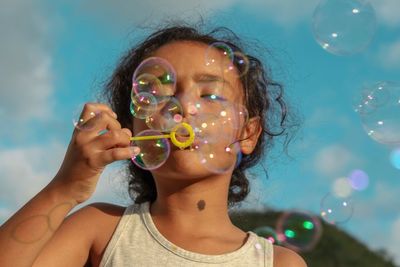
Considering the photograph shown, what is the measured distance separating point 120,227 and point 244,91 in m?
0.99

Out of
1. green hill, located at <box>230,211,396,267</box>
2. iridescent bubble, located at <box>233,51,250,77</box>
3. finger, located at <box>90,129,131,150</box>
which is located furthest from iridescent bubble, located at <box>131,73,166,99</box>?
green hill, located at <box>230,211,396,267</box>

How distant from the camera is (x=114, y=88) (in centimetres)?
354

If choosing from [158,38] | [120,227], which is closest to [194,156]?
[120,227]

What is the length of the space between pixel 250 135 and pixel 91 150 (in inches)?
44.6

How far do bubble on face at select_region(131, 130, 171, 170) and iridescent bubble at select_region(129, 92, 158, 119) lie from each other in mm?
120

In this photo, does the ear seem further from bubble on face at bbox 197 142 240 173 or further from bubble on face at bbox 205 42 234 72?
bubble on face at bbox 205 42 234 72

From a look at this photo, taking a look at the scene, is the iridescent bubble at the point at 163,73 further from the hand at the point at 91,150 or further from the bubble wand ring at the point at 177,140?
the hand at the point at 91,150

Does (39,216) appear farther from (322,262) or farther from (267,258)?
(322,262)

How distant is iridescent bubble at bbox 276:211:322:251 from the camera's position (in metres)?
3.45

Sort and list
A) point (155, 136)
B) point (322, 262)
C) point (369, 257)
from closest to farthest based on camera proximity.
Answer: point (155, 136) < point (322, 262) < point (369, 257)

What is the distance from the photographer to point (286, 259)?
109 inches

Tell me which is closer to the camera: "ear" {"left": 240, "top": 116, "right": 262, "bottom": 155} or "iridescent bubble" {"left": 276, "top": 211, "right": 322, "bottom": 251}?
"ear" {"left": 240, "top": 116, "right": 262, "bottom": 155}

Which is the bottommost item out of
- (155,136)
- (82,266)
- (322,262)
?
(322,262)

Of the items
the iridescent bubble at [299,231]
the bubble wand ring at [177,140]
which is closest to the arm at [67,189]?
the bubble wand ring at [177,140]
